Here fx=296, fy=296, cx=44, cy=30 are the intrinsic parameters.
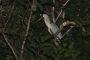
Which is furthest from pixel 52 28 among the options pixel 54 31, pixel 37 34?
pixel 37 34

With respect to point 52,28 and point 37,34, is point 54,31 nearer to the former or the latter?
point 52,28

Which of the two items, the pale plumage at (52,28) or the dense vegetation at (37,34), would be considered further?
the pale plumage at (52,28)

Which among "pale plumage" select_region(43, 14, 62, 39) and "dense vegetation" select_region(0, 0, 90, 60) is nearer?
"dense vegetation" select_region(0, 0, 90, 60)

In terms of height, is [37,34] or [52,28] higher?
[52,28]

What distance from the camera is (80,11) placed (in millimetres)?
5543

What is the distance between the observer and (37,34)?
190 inches

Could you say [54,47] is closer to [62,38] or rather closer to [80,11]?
[62,38]

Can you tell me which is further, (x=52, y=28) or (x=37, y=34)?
(x=37, y=34)

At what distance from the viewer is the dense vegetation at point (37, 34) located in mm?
4145

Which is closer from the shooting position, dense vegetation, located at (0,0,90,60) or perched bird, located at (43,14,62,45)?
dense vegetation, located at (0,0,90,60)

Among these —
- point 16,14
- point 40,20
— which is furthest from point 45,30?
point 16,14

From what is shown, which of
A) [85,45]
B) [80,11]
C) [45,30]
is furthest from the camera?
[80,11]

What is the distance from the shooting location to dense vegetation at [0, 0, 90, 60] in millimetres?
4145

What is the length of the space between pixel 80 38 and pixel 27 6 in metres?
1.13
